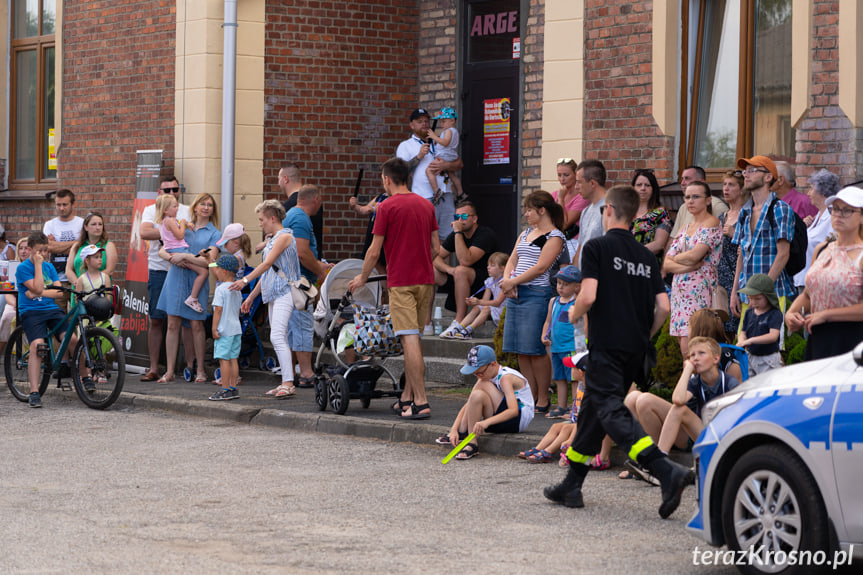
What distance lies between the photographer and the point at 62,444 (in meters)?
10.3

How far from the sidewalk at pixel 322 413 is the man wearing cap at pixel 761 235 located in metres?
1.80

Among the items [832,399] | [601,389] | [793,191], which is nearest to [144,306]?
[793,191]

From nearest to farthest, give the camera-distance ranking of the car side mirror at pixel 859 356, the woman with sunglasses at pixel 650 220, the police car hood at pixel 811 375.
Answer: the car side mirror at pixel 859 356 < the police car hood at pixel 811 375 < the woman with sunglasses at pixel 650 220

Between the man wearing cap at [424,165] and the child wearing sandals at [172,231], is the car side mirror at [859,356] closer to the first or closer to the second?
the child wearing sandals at [172,231]

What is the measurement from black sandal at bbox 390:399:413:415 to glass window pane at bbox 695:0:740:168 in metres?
4.19

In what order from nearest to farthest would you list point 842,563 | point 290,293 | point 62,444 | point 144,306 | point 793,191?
point 842,563
point 62,444
point 793,191
point 290,293
point 144,306

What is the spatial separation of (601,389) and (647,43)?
6.40 metres

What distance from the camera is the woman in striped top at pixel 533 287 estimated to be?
10844mm

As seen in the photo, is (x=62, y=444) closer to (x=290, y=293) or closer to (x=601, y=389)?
(x=290, y=293)

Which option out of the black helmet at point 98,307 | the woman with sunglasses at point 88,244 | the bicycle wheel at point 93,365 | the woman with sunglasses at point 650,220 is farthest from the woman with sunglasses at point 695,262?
the woman with sunglasses at point 88,244

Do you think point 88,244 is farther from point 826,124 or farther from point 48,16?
point 826,124

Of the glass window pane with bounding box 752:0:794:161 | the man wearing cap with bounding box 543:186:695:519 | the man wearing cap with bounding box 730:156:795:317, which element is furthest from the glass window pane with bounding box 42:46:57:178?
the man wearing cap with bounding box 543:186:695:519

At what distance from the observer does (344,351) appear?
11.7 meters

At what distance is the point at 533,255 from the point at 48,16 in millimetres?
11046
